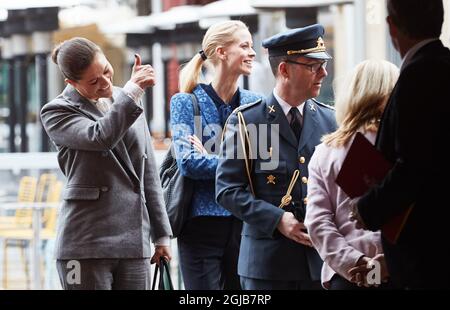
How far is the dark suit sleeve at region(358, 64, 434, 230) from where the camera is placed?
2.91 m

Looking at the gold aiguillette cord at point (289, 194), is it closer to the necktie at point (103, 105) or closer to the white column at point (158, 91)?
the necktie at point (103, 105)

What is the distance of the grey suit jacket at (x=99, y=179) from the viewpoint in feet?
12.4

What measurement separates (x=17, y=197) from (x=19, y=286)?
37.2 inches

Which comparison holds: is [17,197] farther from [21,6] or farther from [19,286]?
[21,6]


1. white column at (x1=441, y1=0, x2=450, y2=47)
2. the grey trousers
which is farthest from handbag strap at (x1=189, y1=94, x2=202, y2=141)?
white column at (x1=441, y1=0, x2=450, y2=47)

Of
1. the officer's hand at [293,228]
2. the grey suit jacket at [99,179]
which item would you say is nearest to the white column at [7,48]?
the grey suit jacket at [99,179]

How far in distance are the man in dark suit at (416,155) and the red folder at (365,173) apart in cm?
2

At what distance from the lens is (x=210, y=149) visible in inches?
176

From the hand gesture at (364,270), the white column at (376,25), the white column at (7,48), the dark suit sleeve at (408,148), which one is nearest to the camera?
the dark suit sleeve at (408,148)

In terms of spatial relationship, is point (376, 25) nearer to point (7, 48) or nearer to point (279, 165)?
point (279, 165)

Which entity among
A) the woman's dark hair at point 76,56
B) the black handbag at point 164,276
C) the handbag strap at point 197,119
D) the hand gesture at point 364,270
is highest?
the woman's dark hair at point 76,56

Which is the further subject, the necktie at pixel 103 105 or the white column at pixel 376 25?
the white column at pixel 376 25

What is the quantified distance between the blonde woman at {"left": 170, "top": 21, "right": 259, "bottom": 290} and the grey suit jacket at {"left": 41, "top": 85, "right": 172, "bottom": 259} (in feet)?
1.47

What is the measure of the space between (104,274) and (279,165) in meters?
0.70
